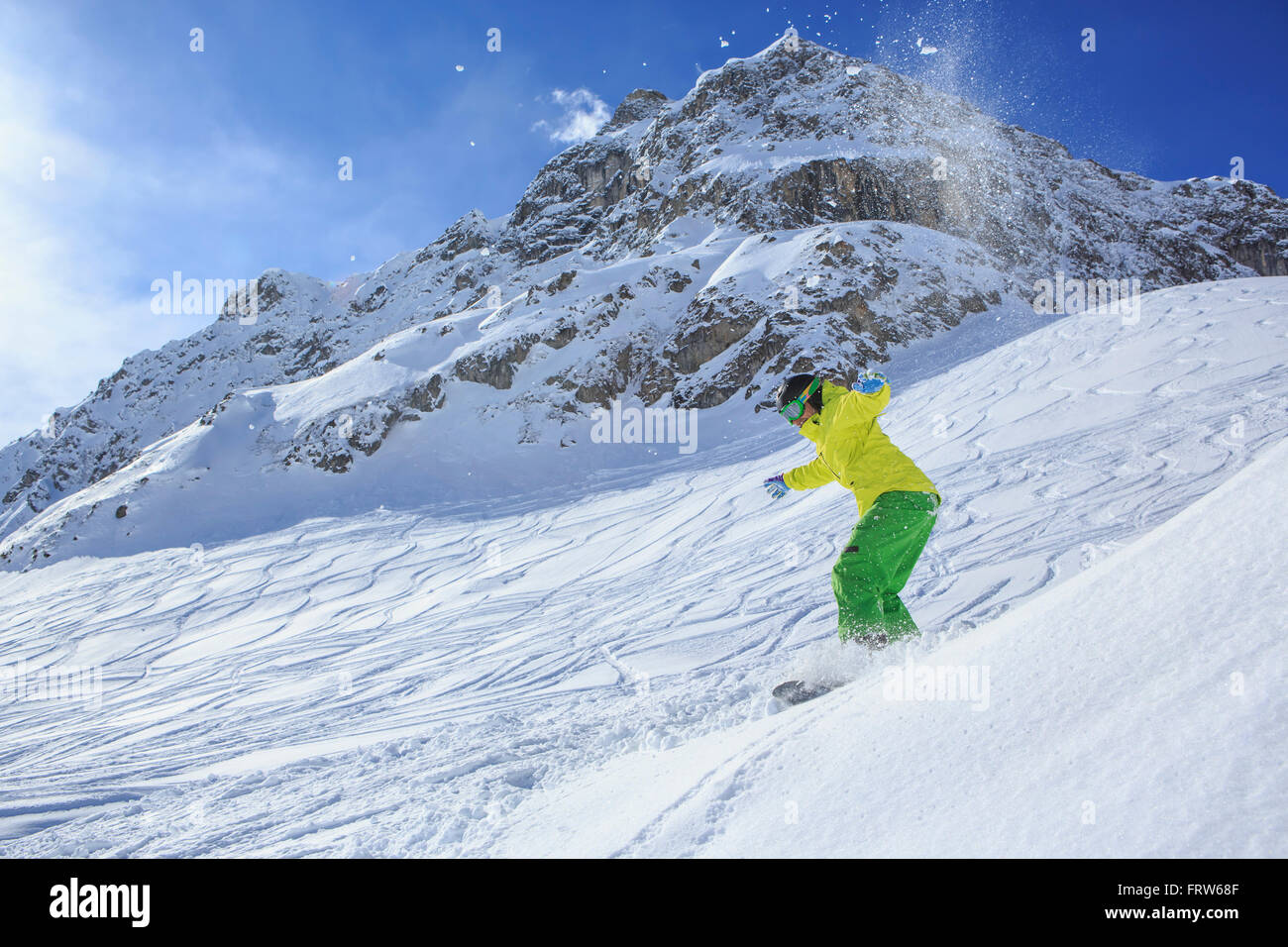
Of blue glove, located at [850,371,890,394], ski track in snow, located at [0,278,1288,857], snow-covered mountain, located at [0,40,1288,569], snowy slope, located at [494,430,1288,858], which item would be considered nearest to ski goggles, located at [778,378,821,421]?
blue glove, located at [850,371,890,394]

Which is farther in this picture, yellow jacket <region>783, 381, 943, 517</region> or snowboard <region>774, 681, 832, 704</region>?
yellow jacket <region>783, 381, 943, 517</region>

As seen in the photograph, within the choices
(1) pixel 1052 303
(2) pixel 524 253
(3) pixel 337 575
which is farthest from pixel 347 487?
(2) pixel 524 253

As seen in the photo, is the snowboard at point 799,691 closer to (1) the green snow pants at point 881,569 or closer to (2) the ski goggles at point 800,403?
(1) the green snow pants at point 881,569

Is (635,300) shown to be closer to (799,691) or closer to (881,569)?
(881,569)

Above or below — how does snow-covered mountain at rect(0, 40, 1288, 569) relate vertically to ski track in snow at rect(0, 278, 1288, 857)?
above

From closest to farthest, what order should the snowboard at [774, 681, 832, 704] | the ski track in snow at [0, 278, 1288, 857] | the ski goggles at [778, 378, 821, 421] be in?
1. the snowboard at [774, 681, 832, 704]
2. the ski track in snow at [0, 278, 1288, 857]
3. the ski goggles at [778, 378, 821, 421]

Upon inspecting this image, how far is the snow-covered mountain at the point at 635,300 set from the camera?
82.3 feet

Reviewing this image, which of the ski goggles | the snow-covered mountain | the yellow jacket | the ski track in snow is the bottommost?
the ski track in snow

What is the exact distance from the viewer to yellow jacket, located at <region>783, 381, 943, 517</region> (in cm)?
355

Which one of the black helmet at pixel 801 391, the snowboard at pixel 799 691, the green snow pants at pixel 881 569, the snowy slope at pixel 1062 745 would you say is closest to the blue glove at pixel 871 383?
the black helmet at pixel 801 391

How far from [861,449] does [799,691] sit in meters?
1.35

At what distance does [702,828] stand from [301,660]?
304 inches

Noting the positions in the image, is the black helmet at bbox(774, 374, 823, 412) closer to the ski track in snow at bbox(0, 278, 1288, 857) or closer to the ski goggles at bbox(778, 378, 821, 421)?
the ski goggles at bbox(778, 378, 821, 421)

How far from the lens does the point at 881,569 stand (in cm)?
335
